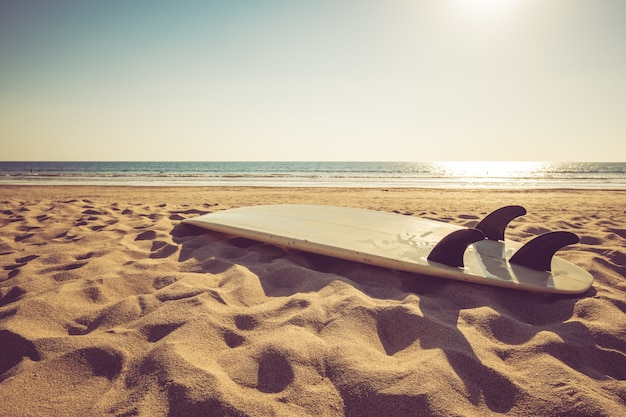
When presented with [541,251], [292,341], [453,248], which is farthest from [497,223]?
[292,341]

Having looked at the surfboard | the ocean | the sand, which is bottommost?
the sand

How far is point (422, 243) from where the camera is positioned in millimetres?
2523

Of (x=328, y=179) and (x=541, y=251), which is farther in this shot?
(x=328, y=179)

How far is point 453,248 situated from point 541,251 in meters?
0.56

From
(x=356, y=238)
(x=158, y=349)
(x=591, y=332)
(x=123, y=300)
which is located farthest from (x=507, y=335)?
(x=123, y=300)

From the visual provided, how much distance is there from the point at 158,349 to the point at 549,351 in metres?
1.60

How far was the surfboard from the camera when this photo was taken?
A: 2010 millimetres

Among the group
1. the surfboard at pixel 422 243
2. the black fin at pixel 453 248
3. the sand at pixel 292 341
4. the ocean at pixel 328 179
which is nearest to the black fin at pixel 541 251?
the surfboard at pixel 422 243

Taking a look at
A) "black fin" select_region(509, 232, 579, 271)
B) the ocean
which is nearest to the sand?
"black fin" select_region(509, 232, 579, 271)

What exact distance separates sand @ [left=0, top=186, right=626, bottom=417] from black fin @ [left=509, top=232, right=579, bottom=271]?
30 cm

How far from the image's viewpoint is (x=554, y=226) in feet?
12.6

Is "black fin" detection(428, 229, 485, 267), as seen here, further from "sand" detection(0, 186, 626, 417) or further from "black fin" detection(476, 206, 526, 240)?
"black fin" detection(476, 206, 526, 240)

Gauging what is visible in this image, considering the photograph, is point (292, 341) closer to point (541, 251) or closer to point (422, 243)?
point (422, 243)

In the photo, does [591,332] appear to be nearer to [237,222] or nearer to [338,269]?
[338,269]
